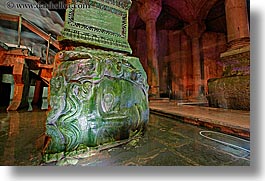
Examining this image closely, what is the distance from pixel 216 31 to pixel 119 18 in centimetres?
735

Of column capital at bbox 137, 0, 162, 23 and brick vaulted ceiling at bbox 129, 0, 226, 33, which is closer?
column capital at bbox 137, 0, 162, 23

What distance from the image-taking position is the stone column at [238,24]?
7.54 feet

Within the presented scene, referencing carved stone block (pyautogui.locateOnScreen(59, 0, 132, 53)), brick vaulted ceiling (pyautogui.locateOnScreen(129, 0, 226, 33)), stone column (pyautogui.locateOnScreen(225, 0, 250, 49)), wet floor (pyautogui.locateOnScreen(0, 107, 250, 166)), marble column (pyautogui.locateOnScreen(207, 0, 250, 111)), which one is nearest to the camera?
wet floor (pyautogui.locateOnScreen(0, 107, 250, 166))

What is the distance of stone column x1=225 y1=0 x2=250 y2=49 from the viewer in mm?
2299

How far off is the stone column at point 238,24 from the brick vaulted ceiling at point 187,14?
154 inches

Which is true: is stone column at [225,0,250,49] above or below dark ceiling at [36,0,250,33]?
below

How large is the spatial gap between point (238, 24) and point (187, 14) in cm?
437

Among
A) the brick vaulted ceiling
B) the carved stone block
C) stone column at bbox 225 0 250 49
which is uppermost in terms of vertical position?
the brick vaulted ceiling

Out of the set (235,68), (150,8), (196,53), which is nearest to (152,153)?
(235,68)

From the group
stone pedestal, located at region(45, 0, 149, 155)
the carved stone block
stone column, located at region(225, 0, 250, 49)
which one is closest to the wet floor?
stone pedestal, located at region(45, 0, 149, 155)

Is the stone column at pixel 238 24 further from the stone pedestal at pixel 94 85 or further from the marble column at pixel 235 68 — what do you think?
the stone pedestal at pixel 94 85

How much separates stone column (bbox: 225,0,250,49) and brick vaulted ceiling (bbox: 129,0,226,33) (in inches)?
154

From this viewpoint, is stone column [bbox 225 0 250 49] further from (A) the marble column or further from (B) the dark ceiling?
(B) the dark ceiling

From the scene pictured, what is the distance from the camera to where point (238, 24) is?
236 cm
